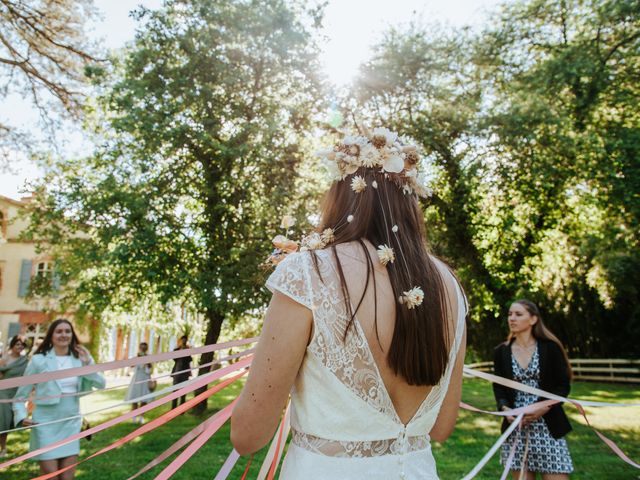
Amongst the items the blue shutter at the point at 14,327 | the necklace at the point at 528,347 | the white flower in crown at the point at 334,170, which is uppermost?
the white flower in crown at the point at 334,170

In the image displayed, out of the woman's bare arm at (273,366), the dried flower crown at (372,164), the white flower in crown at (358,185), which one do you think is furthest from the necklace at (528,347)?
the woman's bare arm at (273,366)

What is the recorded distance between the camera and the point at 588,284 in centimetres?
1820

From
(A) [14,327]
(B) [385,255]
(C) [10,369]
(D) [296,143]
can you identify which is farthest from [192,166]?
(A) [14,327]

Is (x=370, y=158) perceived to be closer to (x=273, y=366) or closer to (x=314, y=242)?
(x=314, y=242)

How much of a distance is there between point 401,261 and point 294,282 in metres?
0.38

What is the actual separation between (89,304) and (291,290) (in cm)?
1068

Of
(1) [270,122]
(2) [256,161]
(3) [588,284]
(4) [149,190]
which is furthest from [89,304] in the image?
(3) [588,284]

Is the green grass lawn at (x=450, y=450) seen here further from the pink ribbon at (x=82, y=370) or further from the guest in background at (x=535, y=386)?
the pink ribbon at (x=82, y=370)

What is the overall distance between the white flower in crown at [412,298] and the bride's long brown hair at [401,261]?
15mm

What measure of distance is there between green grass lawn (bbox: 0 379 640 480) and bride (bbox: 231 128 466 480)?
18.1 ft

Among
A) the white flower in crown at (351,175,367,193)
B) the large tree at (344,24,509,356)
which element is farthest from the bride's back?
the large tree at (344,24,509,356)

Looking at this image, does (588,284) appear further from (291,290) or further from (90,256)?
(291,290)

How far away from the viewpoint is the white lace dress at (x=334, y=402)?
1.52 metres

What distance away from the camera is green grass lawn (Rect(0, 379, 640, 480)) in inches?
274
